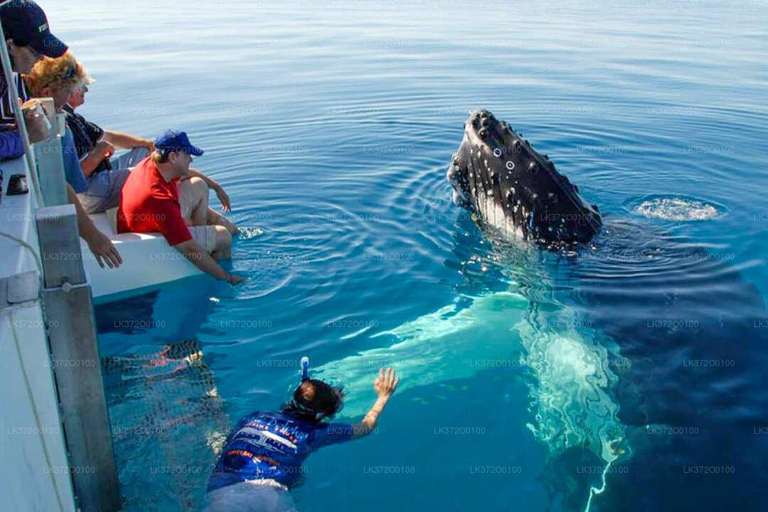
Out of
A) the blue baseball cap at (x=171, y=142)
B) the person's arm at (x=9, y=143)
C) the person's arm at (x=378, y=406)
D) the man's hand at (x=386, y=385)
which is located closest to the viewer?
the person's arm at (x=9, y=143)

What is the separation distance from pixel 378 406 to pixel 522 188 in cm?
335

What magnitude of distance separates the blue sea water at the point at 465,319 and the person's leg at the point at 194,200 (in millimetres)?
705

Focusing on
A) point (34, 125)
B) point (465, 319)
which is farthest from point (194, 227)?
point (34, 125)

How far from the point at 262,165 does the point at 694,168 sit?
789 cm

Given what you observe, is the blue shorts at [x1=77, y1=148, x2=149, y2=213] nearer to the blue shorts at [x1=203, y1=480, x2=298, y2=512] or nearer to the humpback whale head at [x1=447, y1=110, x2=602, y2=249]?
the humpback whale head at [x1=447, y1=110, x2=602, y2=249]

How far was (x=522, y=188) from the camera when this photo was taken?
8156 mm

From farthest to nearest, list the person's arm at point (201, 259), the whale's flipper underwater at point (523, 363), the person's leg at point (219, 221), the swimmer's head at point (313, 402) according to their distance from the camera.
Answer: the person's leg at point (219, 221) → the person's arm at point (201, 259) → the whale's flipper underwater at point (523, 363) → the swimmer's head at point (313, 402)

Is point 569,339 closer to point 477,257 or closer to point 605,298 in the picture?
point 605,298

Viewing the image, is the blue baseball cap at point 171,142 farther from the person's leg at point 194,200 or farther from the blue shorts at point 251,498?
the blue shorts at point 251,498

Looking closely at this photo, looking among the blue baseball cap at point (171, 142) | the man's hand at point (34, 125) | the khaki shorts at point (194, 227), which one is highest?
the man's hand at point (34, 125)

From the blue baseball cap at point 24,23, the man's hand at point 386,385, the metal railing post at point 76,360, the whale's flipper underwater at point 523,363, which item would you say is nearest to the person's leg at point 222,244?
the whale's flipper underwater at point 523,363

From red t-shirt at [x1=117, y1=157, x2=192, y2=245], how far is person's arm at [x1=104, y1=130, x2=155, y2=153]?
1499mm

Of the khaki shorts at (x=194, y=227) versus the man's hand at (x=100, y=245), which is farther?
the khaki shorts at (x=194, y=227)

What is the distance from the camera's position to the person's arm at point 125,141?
953cm
